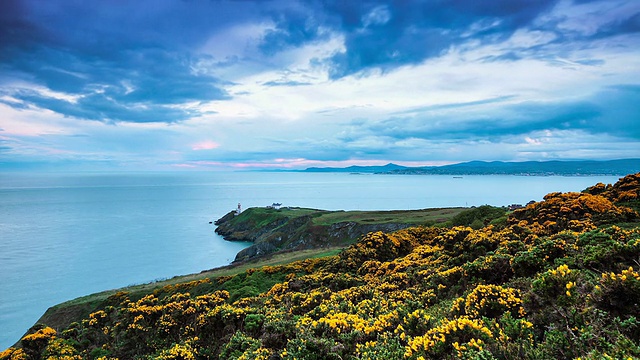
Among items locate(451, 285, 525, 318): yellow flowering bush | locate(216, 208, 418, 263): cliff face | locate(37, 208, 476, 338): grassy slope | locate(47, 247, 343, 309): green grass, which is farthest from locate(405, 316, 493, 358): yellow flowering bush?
locate(216, 208, 418, 263): cliff face

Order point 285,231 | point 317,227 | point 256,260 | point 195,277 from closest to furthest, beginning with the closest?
1. point 195,277
2. point 256,260
3. point 317,227
4. point 285,231

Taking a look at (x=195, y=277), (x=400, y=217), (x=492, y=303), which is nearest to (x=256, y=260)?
(x=195, y=277)

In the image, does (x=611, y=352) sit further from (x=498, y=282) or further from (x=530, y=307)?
(x=498, y=282)

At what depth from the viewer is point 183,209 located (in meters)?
174

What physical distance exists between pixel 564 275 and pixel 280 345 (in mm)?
6634

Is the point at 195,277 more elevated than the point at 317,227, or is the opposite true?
the point at 317,227

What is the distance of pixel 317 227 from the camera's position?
78.4 meters

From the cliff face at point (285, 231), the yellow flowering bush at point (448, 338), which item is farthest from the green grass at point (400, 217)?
the yellow flowering bush at point (448, 338)

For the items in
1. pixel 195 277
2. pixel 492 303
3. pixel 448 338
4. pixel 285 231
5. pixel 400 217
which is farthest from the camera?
pixel 285 231

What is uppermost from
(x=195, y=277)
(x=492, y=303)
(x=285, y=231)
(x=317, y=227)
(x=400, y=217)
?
(x=492, y=303)

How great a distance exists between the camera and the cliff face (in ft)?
223

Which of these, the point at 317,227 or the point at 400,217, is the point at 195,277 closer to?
the point at 317,227

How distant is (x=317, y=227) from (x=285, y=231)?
13.7m

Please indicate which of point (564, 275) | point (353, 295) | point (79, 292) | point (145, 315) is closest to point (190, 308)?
point (145, 315)
